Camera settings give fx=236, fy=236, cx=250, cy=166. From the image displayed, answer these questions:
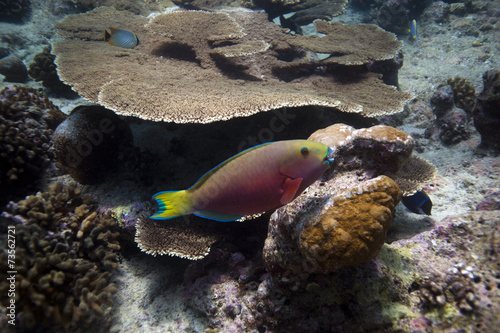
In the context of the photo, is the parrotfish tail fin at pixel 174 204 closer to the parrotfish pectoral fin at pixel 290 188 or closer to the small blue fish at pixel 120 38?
the parrotfish pectoral fin at pixel 290 188

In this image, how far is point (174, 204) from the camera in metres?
1.58

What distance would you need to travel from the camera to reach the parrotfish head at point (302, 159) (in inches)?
58.7

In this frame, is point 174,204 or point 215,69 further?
point 215,69

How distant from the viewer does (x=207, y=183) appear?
5.05 ft

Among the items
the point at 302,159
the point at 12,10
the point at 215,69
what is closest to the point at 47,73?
the point at 215,69

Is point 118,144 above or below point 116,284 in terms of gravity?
above

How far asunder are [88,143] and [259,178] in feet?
11.9

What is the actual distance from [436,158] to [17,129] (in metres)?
7.76

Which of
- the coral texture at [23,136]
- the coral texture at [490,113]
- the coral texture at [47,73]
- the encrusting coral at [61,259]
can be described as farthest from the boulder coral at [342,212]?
the coral texture at [47,73]

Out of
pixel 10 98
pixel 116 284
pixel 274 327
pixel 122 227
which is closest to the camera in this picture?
pixel 274 327

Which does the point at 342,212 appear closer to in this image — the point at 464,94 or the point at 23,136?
the point at 23,136

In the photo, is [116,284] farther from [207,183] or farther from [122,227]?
[207,183]

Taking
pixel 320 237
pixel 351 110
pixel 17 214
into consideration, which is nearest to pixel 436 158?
pixel 351 110

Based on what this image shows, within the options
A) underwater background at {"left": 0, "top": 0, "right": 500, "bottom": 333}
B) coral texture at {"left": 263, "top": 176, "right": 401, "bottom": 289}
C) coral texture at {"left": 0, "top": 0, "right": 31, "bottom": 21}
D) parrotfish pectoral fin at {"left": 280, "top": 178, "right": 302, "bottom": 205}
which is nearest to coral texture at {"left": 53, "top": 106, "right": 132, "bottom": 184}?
underwater background at {"left": 0, "top": 0, "right": 500, "bottom": 333}
